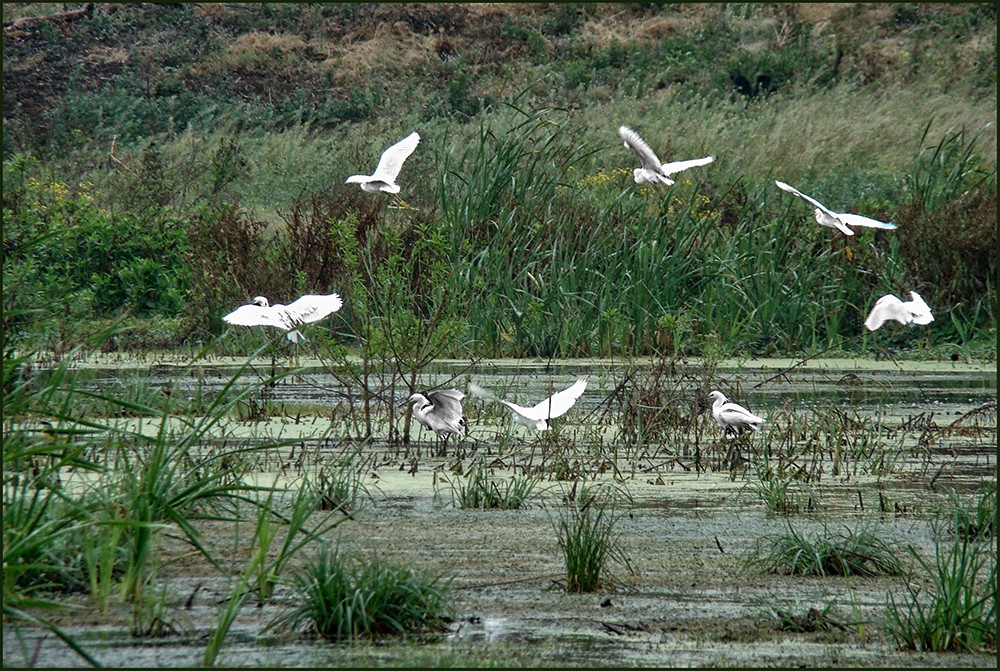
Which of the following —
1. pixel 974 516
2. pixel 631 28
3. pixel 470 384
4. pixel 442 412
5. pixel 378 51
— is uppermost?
pixel 631 28

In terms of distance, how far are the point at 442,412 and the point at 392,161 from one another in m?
3.40

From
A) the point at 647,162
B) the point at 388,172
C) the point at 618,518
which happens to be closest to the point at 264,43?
the point at 388,172

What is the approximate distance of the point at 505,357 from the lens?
31.5 ft

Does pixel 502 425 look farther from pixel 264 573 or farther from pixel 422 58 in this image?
pixel 422 58

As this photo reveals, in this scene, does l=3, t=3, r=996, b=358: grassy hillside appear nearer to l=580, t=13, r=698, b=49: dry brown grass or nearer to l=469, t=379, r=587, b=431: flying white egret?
l=580, t=13, r=698, b=49: dry brown grass

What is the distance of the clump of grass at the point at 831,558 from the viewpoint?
4.09 meters

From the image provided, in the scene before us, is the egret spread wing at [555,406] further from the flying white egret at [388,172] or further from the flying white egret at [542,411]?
the flying white egret at [388,172]

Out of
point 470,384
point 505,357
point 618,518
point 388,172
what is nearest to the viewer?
point 618,518

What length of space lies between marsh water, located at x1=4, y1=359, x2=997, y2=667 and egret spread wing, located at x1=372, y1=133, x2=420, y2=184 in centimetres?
125

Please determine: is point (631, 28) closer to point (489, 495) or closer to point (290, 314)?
point (290, 314)

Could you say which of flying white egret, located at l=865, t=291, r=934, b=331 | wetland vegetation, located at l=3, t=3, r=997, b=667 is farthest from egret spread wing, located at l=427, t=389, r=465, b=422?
flying white egret, located at l=865, t=291, r=934, b=331

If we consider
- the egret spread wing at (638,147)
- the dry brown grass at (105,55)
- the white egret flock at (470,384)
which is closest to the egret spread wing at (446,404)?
the white egret flock at (470,384)

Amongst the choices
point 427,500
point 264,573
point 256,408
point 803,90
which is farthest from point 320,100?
point 264,573

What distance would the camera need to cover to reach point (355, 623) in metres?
3.35
